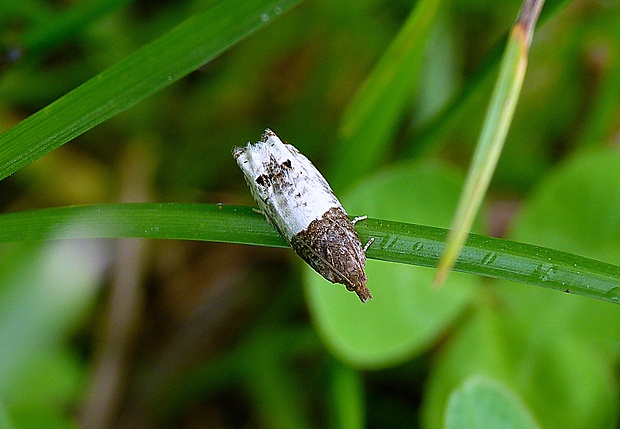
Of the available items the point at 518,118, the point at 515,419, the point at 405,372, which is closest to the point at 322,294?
the point at 515,419

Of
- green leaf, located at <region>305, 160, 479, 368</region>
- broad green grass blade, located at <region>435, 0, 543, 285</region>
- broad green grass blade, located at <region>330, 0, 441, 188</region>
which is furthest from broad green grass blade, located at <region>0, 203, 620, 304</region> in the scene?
broad green grass blade, located at <region>330, 0, 441, 188</region>

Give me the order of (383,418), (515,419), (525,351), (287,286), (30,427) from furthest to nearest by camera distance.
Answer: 1. (287,286)
2. (383,418)
3. (525,351)
4. (30,427)
5. (515,419)

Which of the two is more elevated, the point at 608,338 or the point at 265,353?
the point at 265,353

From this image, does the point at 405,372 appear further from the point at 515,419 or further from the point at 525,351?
the point at 515,419

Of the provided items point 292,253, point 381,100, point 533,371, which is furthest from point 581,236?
point 292,253

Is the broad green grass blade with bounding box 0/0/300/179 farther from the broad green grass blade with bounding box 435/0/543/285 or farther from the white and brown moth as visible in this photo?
the broad green grass blade with bounding box 435/0/543/285

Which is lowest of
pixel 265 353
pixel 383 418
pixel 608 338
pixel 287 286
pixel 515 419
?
pixel 515 419

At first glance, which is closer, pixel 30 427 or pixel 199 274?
pixel 30 427

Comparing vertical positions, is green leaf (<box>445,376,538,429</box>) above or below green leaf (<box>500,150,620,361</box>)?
below
